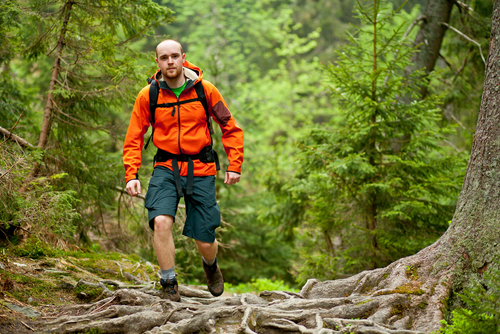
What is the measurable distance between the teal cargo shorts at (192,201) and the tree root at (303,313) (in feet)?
2.56

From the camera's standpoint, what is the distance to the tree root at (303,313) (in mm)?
3311

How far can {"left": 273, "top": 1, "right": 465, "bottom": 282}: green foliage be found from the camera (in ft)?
18.6

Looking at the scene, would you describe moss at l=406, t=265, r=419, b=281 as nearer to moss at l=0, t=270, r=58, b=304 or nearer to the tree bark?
the tree bark

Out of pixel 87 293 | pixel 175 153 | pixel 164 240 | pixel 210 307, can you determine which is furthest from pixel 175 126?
pixel 87 293

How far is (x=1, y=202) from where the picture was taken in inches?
157

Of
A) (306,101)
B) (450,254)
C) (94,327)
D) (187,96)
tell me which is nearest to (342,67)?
(187,96)

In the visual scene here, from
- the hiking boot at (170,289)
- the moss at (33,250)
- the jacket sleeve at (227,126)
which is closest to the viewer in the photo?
the hiking boot at (170,289)

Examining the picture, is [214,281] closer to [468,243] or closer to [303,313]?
[303,313]

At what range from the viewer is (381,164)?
6.20 meters

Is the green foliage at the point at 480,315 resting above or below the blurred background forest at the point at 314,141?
below

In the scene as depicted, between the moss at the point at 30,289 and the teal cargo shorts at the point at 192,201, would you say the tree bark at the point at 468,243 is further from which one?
the moss at the point at 30,289

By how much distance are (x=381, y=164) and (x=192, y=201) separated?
3.36 metres

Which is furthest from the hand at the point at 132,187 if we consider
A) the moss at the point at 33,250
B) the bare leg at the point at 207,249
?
the moss at the point at 33,250

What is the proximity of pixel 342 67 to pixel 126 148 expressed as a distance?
3556mm
